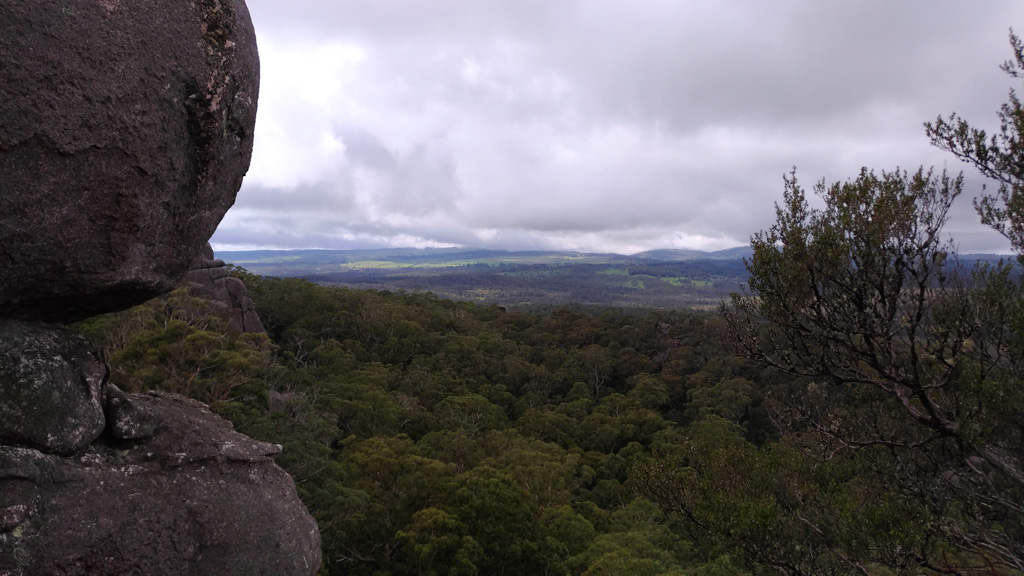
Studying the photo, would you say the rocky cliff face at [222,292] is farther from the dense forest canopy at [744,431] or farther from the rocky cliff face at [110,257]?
the rocky cliff face at [110,257]

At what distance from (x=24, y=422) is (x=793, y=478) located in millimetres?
9735

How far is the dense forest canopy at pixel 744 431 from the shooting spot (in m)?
6.37

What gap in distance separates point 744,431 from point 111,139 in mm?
32445

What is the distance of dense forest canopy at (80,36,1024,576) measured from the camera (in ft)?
20.9

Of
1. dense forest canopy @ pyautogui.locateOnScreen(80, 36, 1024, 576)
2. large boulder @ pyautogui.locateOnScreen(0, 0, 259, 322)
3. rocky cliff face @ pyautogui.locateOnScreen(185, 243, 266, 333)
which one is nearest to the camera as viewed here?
large boulder @ pyautogui.locateOnScreen(0, 0, 259, 322)

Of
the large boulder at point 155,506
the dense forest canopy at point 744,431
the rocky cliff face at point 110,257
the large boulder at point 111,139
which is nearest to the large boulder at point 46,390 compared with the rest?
the rocky cliff face at point 110,257

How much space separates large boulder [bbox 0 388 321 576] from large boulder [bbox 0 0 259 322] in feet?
A: 4.40

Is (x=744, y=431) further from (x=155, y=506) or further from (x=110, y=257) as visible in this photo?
(x=110, y=257)

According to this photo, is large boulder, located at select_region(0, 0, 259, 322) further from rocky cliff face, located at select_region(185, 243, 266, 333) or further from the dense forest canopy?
rocky cliff face, located at select_region(185, 243, 266, 333)

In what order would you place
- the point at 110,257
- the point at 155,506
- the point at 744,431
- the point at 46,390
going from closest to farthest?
1. the point at 46,390
2. the point at 110,257
3. the point at 155,506
4. the point at 744,431

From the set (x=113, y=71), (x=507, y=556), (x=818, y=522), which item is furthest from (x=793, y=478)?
(x=113, y=71)

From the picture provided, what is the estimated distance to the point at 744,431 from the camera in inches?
1167

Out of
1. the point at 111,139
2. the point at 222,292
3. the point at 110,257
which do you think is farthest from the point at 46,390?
the point at 222,292

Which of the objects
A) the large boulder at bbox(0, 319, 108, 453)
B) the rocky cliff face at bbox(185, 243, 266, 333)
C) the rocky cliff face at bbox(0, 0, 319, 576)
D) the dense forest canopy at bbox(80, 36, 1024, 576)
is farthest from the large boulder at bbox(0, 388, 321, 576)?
the rocky cliff face at bbox(185, 243, 266, 333)
